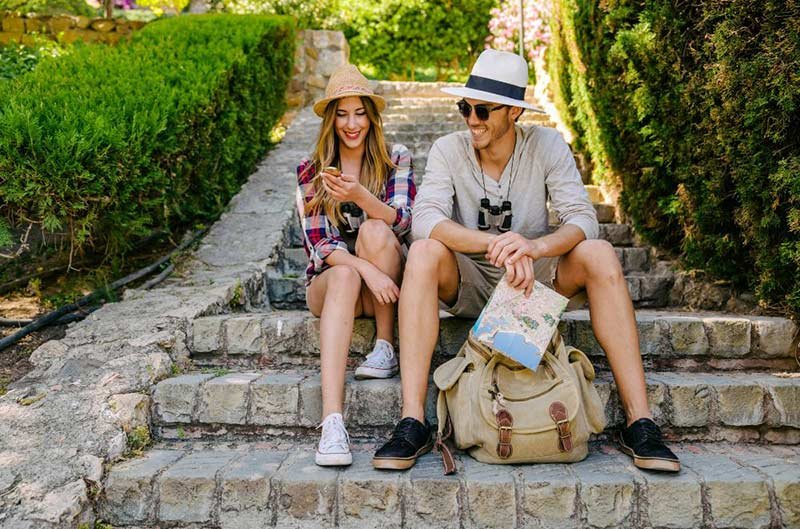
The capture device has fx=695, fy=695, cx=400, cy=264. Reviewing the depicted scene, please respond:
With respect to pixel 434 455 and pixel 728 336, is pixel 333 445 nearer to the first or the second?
pixel 434 455

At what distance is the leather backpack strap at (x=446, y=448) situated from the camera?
7.74ft

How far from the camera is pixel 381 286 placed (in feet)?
9.20

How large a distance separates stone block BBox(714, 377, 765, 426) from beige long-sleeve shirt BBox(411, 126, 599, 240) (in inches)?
37.3

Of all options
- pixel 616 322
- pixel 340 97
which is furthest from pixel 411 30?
pixel 616 322

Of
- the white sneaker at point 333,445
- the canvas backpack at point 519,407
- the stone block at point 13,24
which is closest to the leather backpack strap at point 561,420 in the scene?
the canvas backpack at point 519,407

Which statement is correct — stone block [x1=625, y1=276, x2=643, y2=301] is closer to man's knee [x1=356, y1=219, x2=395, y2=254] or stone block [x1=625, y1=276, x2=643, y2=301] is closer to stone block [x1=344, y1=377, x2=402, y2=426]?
man's knee [x1=356, y1=219, x2=395, y2=254]

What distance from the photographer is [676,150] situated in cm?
366

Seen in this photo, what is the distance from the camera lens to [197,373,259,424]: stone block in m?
2.81

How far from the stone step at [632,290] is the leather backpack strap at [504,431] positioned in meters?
1.91

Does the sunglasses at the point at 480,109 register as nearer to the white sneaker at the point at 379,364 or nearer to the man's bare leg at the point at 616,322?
the man's bare leg at the point at 616,322

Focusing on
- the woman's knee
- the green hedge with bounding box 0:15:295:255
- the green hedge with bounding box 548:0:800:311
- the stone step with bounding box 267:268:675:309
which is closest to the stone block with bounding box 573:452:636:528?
the woman's knee

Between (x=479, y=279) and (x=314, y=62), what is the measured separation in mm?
5953

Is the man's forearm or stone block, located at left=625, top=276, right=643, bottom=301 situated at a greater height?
the man's forearm

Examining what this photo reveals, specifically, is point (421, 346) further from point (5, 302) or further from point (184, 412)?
point (5, 302)
